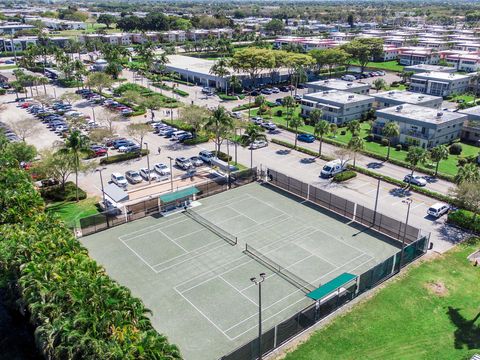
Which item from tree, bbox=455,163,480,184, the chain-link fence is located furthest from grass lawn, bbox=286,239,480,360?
the chain-link fence

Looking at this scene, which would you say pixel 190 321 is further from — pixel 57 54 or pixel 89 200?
pixel 57 54

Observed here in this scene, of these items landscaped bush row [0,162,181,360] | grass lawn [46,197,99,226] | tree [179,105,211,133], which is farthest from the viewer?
tree [179,105,211,133]

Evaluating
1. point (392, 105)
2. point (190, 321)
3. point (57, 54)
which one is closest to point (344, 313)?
point (190, 321)

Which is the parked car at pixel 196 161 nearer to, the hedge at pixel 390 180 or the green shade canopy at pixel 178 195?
the green shade canopy at pixel 178 195

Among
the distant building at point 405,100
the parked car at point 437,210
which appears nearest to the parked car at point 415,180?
the parked car at point 437,210

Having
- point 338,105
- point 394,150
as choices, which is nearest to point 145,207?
point 394,150

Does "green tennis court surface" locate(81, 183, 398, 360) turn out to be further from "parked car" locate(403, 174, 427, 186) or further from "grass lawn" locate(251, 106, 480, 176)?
"grass lawn" locate(251, 106, 480, 176)
